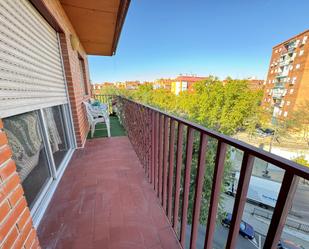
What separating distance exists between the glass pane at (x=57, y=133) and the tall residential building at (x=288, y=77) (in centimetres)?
2822

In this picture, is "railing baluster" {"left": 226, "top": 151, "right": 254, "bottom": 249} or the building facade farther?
the building facade

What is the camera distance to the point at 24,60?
1435 millimetres

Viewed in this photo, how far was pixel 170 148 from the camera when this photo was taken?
4.11ft

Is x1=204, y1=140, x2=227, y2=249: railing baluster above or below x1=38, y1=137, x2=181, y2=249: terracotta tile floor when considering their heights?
above

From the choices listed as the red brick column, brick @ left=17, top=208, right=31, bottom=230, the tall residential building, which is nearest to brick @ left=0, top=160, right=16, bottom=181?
the red brick column

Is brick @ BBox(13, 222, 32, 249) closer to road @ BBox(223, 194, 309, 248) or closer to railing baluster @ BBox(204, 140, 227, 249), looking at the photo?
railing baluster @ BBox(204, 140, 227, 249)

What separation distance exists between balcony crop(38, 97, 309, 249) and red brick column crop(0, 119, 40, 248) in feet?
1.59

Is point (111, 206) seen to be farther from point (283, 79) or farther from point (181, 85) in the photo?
point (181, 85)

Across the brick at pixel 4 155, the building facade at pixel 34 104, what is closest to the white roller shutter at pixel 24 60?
the building facade at pixel 34 104

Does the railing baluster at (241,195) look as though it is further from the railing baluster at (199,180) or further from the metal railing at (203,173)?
the railing baluster at (199,180)

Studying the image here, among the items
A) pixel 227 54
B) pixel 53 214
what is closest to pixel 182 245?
pixel 53 214

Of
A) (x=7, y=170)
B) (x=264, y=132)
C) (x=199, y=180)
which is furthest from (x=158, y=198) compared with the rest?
(x=264, y=132)

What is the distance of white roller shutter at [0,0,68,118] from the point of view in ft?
3.77

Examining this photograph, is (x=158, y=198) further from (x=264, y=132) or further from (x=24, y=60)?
(x=264, y=132)
